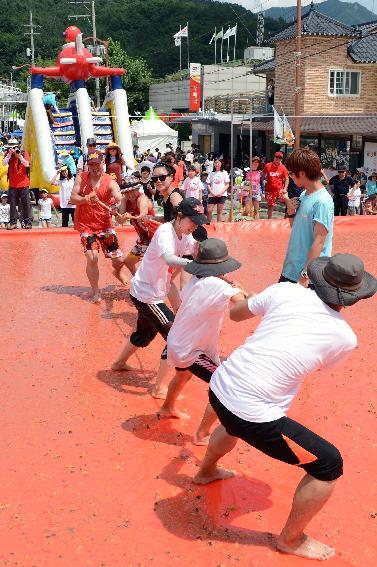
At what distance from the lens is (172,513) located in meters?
3.71

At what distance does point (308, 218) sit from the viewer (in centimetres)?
499

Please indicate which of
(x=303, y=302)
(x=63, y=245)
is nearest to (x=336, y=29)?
(x=63, y=245)

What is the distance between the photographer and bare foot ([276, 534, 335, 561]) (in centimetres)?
330

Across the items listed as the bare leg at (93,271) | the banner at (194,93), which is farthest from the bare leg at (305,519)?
the banner at (194,93)

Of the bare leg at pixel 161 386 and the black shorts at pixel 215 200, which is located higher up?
the black shorts at pixel 215 200

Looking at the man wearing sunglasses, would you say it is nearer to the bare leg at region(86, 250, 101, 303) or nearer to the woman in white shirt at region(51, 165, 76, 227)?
the woman in white shirt at region(51, 165, 76, 227)

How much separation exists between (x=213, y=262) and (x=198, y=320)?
40 centimetres

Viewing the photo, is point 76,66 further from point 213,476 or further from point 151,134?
point 213,476

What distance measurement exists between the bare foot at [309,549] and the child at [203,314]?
1076mm

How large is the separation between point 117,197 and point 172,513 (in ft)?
15.1

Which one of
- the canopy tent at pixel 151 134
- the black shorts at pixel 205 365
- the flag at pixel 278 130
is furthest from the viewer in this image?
the canopy tent at pixel 151 134

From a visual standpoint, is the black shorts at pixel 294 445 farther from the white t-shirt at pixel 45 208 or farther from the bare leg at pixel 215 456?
the white t-shirt at pixel 45 208

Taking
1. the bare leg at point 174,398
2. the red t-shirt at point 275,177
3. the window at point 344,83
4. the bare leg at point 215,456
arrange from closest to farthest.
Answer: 1. the bare leg at point 215,456
2. the bare leg at point 174,398
3. the red t-shirt at point 275,177
4. the window at point 344,83

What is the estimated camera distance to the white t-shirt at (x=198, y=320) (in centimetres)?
390
